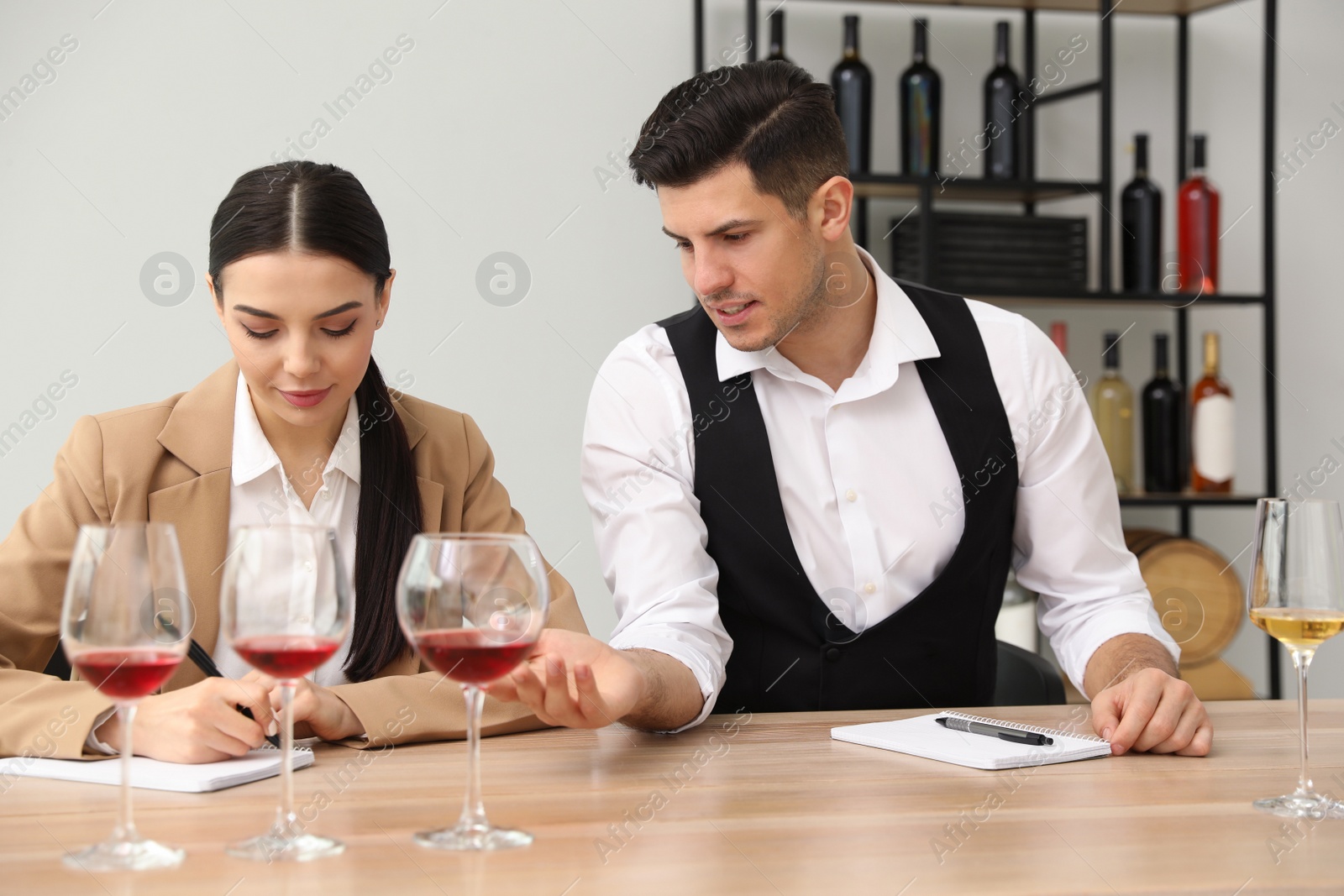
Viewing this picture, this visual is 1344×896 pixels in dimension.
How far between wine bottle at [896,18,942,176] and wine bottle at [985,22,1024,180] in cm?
15

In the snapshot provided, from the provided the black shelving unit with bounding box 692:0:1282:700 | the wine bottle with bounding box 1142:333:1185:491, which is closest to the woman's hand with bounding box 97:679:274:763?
the black shelving unit with bounding box 692:0:1282:700

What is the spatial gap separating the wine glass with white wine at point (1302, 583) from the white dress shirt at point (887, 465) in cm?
66

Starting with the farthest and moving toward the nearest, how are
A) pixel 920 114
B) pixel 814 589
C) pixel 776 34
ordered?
pixel 920 114, pixel 776 34, pixel 814 589

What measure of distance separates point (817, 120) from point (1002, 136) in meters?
1.44

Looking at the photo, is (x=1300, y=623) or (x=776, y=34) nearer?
(x=1300, y=623)

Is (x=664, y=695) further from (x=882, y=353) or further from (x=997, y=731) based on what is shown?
(x=882, y=353)

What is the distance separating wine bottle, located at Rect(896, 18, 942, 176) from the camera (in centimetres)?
302

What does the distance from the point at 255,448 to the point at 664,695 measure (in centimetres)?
64

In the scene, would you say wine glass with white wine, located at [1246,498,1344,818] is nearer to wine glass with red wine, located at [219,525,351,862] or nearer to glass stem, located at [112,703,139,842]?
wine glass with red wine, located at [219,525,351,862]

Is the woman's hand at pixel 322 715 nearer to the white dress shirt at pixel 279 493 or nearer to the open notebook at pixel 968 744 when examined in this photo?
the white dress shirt at pixel 279 493

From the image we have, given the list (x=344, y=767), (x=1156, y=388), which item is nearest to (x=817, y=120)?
(x=344, y=767)

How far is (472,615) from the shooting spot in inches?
34.0

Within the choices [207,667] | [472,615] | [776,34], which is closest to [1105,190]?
[776,34]

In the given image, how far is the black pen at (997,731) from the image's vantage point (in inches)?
47.4
